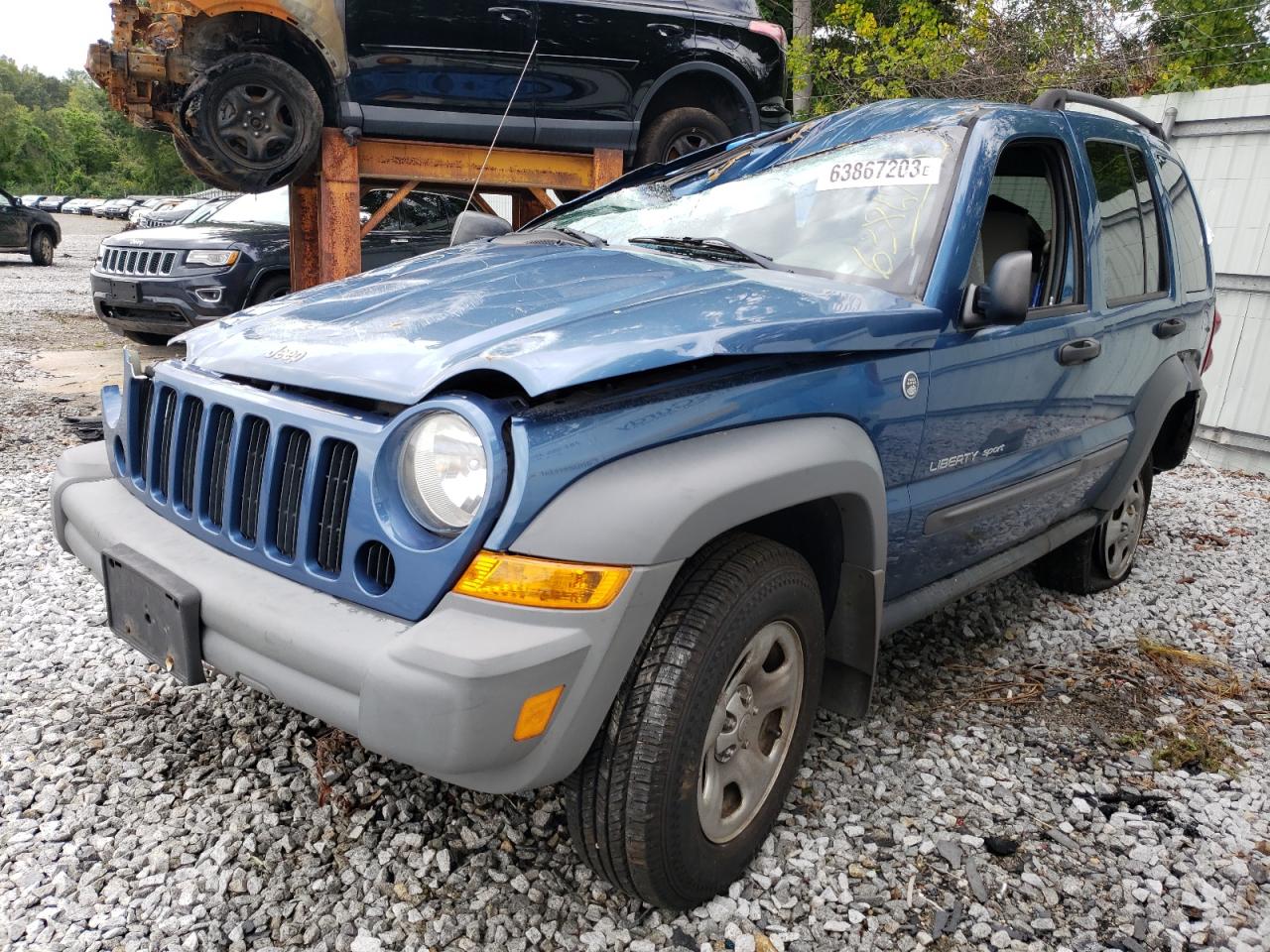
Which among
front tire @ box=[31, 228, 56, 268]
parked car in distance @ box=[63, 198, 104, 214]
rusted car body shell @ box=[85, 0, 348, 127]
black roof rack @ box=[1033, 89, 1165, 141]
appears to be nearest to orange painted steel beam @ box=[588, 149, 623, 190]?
rusted car body shell @ box=[85, 0, 348, 127]

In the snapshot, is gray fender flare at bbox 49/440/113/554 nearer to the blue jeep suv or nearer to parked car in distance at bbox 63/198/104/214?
the blue jeep suv

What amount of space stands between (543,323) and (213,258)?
667 centimetres

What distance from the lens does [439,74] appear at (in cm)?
608

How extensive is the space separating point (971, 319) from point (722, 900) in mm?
1575

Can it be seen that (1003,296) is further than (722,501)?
Yes

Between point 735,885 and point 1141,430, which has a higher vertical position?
point 1141,430

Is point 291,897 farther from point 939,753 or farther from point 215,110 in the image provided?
point 215,110

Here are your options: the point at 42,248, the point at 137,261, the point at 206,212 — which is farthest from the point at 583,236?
the point at 42,248

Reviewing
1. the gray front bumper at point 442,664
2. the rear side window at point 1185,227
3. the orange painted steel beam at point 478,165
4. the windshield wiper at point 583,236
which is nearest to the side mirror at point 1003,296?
the windshield wiper at point 583,236

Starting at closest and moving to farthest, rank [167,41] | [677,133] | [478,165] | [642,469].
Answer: [642,469] < [167,41] < [478,165] < [677,133]

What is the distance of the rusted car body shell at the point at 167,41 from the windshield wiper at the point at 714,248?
3722 millimetres

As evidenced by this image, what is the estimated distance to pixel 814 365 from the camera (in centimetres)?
219

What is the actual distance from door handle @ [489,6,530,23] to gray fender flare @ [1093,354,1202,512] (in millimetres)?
4362

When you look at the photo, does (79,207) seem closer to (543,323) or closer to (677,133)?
(677,133)
